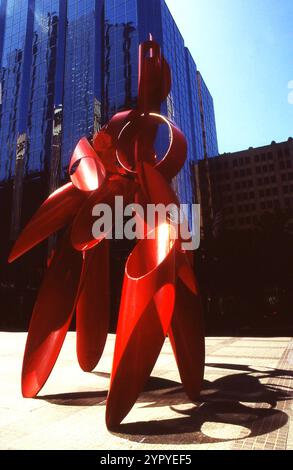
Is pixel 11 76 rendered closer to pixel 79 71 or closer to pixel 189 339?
pixel 79 71

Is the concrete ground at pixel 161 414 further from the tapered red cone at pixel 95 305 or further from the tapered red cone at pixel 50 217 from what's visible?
the tapered red cone at pixel 50 217

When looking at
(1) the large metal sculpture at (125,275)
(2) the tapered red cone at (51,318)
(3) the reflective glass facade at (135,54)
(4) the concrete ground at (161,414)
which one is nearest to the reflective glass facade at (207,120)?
(3) the reflective glass facade at (135,54)

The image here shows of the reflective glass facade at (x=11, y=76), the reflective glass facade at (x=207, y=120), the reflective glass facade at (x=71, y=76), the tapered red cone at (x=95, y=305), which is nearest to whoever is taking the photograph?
the tapered red cone at (x=95, y=305)

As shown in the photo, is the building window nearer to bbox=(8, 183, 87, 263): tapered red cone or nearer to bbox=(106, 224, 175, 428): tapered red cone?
bbox=(8, 183, 87, 263): tapered red cone

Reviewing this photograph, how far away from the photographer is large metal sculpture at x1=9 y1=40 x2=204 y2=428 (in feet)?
17.1

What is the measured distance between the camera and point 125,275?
19.6ft

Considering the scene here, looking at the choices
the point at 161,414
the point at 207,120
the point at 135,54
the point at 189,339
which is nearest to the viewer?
the point at 161,414

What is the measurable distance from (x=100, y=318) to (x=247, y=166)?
7674 cm

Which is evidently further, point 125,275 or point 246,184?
point 246,184

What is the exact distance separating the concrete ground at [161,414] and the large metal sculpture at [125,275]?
45 centimetres

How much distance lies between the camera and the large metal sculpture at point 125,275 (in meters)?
5.20

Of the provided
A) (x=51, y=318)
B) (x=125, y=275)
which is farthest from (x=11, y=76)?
(x=125, y=275)

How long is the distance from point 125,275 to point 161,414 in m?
2.44

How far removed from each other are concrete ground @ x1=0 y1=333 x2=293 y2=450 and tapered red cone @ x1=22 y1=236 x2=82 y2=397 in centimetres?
53
